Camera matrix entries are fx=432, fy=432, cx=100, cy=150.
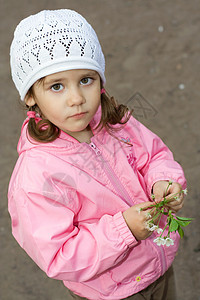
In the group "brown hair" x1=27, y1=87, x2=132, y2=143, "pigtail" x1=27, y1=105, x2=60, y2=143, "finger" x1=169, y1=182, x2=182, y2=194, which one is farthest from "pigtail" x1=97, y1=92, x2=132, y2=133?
"finger" x1=169, y1=182, x2=182, y2=194

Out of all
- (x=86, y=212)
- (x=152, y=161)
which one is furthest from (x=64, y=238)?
(x=152, y=161)

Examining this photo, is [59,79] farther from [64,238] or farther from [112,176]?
[64,238]

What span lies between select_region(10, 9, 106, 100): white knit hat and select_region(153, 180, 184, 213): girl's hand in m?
0.58

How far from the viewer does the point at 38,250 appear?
5.43ft

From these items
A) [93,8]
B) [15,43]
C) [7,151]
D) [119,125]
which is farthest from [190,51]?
[15,43]

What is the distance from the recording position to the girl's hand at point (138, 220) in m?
1.67

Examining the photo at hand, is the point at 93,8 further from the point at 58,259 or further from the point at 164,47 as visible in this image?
the point at 58,259

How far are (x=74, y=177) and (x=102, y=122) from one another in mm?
330

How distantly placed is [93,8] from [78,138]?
12.2ft

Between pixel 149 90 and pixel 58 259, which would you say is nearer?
pixel 58 259

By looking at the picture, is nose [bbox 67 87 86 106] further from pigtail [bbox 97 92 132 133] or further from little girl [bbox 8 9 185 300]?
pigtail [bbox 97 92 132 133]

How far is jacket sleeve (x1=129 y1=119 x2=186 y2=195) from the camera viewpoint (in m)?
1.97

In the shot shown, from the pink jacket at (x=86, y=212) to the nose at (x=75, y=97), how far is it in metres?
0.23

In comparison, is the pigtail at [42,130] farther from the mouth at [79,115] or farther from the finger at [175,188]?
the finger at [175,188]
